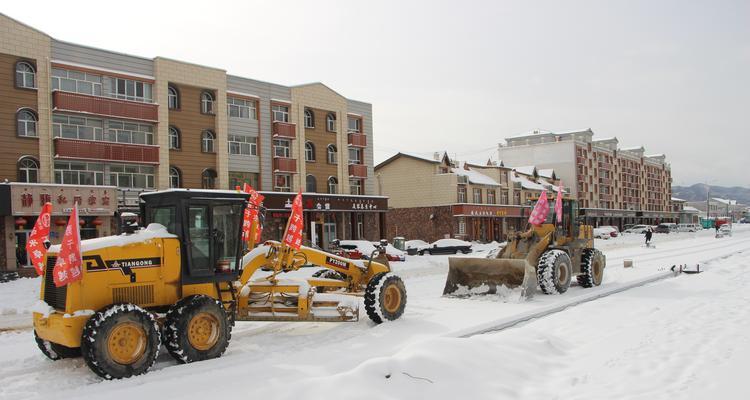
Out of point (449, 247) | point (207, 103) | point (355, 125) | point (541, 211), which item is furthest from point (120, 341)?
point (355, 125)

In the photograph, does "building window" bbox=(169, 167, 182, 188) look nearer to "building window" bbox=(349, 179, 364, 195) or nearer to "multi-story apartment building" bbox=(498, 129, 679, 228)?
"building window" bbox=(349, 179, 364, 195)

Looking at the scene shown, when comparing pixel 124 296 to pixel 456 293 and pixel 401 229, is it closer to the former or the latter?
pixel 456 293

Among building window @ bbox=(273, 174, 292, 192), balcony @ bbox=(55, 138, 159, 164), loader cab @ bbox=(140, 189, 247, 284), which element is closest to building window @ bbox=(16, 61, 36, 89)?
balcony @ bbox=(55, 138, 159, 164)

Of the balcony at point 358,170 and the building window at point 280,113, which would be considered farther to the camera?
the balcony at point 358,170

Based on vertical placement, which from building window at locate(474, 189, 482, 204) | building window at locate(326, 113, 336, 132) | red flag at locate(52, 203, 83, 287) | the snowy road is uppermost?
building window at locate(326, 113, 336, 132)

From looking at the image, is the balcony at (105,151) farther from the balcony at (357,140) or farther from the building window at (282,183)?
the balcony at (357,140)

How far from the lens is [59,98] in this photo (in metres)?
30.4

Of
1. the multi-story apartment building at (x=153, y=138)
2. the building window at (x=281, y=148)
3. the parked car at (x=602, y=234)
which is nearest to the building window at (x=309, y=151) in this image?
the multi-story apartment building at (x=153, y=138)

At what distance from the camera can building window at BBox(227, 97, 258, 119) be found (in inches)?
1526

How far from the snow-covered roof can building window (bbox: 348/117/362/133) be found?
42.9 ft

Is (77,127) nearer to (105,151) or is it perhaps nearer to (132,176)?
(105,151)

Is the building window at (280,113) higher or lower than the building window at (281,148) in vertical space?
higher

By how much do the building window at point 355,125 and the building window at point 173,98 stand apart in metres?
14.9

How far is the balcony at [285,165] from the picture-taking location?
40594 mm
